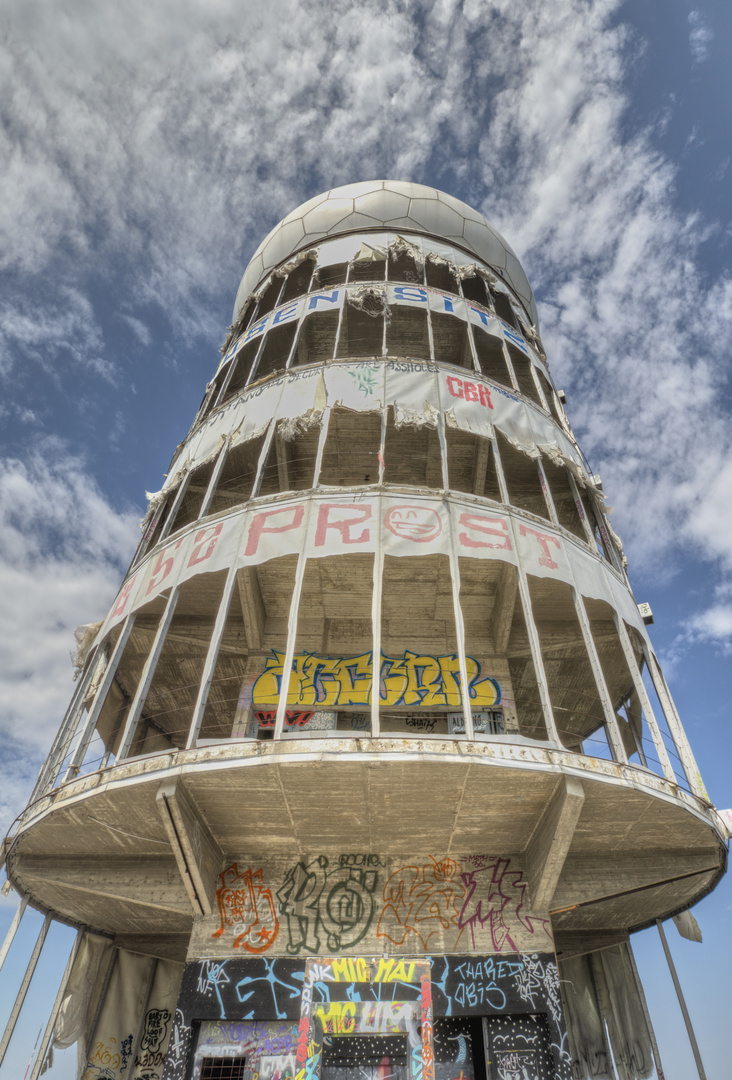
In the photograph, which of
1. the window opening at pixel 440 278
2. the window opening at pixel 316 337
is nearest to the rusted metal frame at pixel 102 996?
the window opening at pixel 316 337

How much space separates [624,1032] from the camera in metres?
14.6

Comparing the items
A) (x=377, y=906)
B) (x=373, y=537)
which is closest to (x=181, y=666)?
(x=373, y=537)

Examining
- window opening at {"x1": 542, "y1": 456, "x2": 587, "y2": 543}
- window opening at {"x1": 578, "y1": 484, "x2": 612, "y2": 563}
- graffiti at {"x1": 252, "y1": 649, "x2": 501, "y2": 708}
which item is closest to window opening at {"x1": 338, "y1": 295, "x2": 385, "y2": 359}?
window opening at {"x1": 542, "y1": 456, "x2": 587, "y2": 543}

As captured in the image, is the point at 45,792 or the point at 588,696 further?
the point at 588,696

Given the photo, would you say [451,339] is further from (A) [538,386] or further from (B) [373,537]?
(B) [373,537]

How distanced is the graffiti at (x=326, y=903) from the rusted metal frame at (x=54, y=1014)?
20.7 ft

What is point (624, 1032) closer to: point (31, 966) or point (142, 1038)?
point (142, 1038)

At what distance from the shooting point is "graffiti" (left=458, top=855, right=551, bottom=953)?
1097 cm

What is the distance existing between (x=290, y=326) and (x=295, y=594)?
477 inches

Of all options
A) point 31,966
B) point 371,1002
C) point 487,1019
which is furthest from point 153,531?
point 487,1019

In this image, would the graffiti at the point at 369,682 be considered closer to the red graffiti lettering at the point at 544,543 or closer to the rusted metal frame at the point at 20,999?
the red graffiti lettering at the point at 544,543

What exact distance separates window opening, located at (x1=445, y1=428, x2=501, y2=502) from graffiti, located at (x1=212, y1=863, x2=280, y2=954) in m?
9.99

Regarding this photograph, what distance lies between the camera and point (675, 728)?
12.5 meters

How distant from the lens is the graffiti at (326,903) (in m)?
10.8
